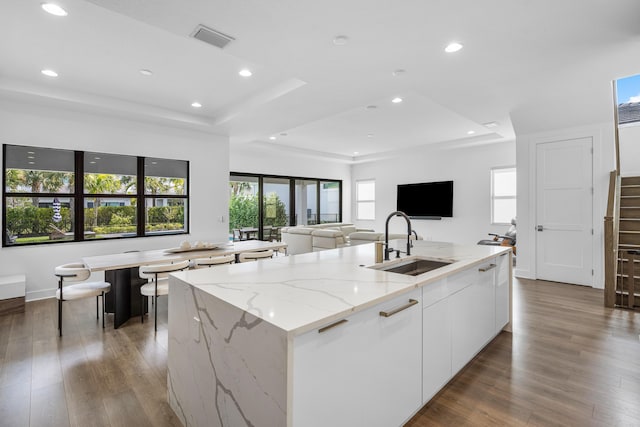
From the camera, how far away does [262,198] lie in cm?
842

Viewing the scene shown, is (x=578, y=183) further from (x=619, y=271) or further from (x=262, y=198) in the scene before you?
(x=262, y=198)

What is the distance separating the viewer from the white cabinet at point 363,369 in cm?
117

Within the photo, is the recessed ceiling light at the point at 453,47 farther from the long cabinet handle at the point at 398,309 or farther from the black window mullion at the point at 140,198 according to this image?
the black window mullion at the point at 140,198

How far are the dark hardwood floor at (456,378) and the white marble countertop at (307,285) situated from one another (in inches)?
33.0

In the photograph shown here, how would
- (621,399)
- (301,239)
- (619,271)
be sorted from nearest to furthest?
(621,399)
(619,271)
(301,239)

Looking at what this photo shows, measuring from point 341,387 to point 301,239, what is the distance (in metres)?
6.24

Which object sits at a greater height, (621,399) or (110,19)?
(110,19)

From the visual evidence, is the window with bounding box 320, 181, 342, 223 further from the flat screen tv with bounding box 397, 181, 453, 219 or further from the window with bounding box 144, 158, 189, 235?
the window with bounding box 144, 158, 189, 235

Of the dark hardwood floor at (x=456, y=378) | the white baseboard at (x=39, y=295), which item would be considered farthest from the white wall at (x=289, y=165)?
the dark hardwood floor at (x=456, y=378)

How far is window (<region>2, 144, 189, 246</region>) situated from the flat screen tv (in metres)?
6.04

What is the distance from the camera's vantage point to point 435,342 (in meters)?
1.92

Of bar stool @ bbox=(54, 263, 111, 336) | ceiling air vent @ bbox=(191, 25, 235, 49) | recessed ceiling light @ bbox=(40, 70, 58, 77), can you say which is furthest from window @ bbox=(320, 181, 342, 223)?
ceiling air vent @ bbox=(191, 25, 235, 49)

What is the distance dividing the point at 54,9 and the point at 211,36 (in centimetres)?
123

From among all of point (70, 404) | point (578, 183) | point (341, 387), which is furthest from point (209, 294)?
point (578, 183)
